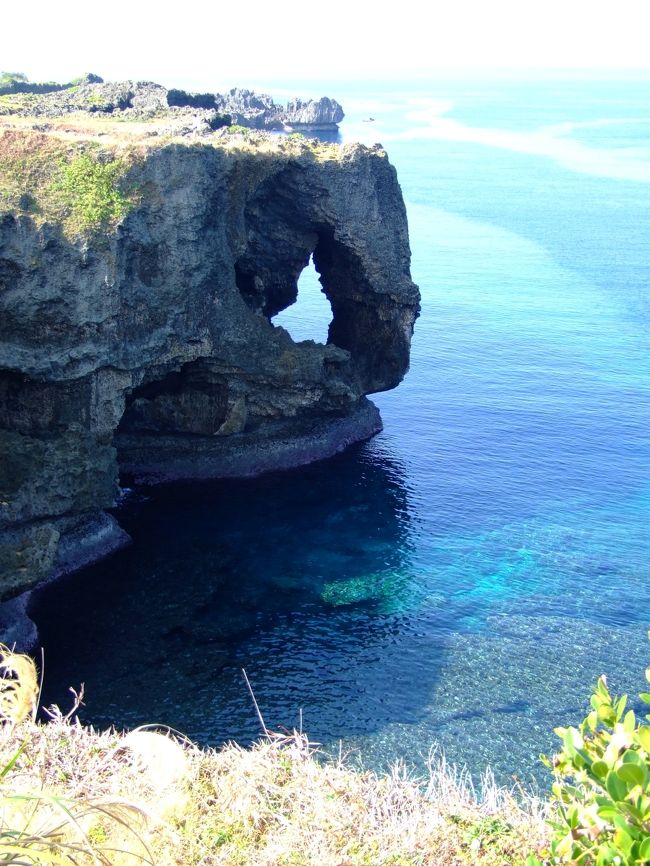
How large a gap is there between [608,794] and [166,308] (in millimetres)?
41871

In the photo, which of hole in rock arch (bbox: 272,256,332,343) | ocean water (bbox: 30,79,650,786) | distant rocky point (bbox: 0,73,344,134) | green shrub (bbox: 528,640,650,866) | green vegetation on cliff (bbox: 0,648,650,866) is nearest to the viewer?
green shrub (bbox: 528,640,650,866)

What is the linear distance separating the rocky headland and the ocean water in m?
3.46

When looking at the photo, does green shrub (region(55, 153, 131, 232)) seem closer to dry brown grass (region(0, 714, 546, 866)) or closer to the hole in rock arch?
the hole in rock arch

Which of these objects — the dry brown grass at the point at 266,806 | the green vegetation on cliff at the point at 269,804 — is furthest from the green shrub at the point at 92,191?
the dry brown grass at the point at 266,806

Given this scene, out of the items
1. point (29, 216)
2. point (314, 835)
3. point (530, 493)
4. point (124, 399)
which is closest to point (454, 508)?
point (530, 493)

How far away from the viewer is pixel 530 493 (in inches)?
2244

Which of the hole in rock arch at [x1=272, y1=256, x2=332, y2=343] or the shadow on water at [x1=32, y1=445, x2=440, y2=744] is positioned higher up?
the hole in rock arch at [x1=272, y1=256, x2=332, y2=343]

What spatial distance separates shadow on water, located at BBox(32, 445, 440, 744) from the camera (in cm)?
3719

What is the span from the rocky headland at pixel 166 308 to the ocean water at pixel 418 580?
346cm

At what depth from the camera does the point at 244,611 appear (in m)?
43.9

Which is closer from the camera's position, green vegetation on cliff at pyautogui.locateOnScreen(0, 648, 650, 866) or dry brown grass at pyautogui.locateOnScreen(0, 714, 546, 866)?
green vegetation on cliff at pyautogui.locateOnScreen(0, 648, 650, 866)

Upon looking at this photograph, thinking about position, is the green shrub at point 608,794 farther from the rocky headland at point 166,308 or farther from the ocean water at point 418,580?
the rocky headland at point 166,308

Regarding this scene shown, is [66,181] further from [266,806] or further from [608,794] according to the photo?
[608,794]

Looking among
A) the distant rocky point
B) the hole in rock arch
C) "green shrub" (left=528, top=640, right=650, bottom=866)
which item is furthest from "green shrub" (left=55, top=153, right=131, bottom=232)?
"green shrub" (left=528, top=640, right=650, bottom=866)
